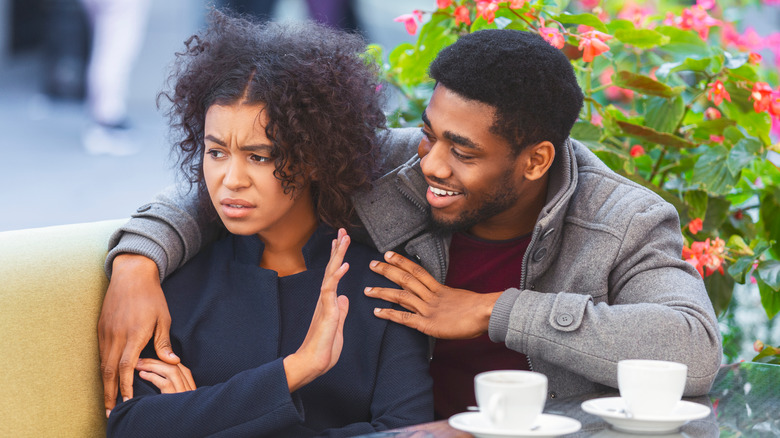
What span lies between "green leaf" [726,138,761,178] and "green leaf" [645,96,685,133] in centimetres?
16

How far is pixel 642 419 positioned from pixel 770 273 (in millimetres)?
914

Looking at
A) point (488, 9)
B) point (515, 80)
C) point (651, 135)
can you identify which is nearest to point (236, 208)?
point (515, 80)

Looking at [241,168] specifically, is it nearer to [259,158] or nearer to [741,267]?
[259,158]

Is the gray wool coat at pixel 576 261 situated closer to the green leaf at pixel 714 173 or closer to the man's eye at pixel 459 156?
the man's eye at pixel 459 156

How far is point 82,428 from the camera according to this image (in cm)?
130

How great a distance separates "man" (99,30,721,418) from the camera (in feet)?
4.03

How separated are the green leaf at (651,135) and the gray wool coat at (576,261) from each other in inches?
10.8

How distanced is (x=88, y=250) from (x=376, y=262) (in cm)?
49

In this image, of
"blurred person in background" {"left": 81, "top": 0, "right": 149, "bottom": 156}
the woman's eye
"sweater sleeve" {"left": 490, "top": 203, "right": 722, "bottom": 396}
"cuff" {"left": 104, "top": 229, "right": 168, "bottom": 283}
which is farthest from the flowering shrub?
"blurred person in background" {"left": 81, "top": 0, "right": 149, "bottom": 156}

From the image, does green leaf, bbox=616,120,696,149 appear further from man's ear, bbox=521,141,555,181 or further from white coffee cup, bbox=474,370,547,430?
white coffee cup, bbox=474,370,547,430

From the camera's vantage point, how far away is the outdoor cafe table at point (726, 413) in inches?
39.6

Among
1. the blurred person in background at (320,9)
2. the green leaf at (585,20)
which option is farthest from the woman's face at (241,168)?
the blurred person in background at (320,9)

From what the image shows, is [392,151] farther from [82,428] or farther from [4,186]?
[4,186]

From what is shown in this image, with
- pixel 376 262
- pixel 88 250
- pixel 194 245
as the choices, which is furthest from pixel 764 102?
pixel 88 250
